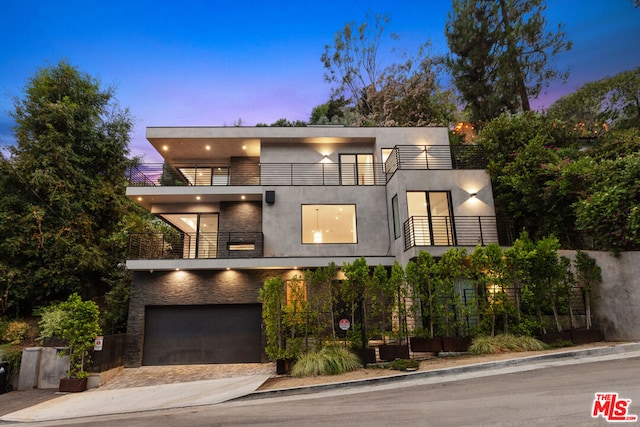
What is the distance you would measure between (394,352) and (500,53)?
75.4 ft

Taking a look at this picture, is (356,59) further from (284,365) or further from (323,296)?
(284,365)

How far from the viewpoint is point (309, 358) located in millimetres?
8828

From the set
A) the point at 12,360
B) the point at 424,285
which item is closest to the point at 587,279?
the point at 424,285

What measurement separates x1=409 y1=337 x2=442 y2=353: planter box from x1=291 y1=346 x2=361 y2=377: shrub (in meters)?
1.61

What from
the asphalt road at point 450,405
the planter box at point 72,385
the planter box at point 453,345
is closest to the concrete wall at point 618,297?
the asphalt road at point 450,405

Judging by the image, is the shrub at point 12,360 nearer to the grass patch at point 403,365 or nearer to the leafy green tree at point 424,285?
the grass patch at point 403,365

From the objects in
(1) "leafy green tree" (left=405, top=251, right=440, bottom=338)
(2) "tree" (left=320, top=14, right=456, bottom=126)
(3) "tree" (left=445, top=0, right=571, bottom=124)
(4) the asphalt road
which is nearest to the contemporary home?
(1) "leafy green tree" (left=405, top=251, right=440, bottom=338)

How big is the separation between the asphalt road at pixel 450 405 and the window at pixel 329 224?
24.4 feet

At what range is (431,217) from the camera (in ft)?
41.2

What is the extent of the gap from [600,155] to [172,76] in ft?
213

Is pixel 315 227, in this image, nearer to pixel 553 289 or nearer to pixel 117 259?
pixel 553 289

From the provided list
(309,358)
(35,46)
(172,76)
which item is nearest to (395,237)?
(309,358)

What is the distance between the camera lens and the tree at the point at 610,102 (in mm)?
18469

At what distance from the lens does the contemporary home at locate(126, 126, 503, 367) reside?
1265cm
